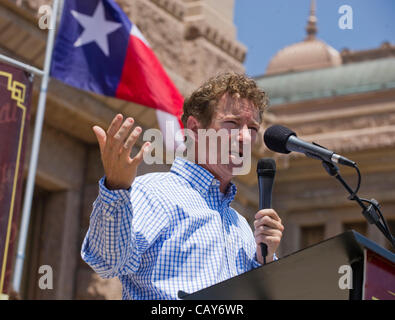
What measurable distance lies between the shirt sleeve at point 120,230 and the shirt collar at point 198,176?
0.72 feet

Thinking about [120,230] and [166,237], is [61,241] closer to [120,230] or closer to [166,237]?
[166,237]

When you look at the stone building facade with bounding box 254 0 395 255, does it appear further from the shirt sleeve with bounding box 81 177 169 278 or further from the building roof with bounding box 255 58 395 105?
the shirt sleeve with bounding box 81 177 169 278

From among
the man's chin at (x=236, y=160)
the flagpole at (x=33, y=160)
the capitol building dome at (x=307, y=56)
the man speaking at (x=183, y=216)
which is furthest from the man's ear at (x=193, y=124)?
the capitol building dome at (x=307, y=56)

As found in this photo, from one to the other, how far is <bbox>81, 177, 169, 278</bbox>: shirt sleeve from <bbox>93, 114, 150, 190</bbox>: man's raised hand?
0.07 metres

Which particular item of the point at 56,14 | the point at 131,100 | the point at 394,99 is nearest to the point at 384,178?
the point at 394,99

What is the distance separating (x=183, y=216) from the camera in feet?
9.86

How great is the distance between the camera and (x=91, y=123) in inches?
338

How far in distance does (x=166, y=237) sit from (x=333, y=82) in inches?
447

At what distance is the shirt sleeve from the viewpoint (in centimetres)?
264

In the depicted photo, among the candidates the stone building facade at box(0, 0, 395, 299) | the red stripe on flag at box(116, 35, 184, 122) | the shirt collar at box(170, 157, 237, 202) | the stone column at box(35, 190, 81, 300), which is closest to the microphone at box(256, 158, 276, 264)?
the shirt collar at box(170, 157, 237, 202)

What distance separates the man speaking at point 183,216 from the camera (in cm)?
260

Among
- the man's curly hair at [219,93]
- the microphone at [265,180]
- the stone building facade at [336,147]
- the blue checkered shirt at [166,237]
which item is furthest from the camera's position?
the stone building facade at [336,147]

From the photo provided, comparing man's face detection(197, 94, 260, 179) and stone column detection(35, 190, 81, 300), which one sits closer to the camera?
man's face detection(197, 94, 260, 179)

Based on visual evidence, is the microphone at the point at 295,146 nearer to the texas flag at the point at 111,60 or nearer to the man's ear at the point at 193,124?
the man's ear at the point at 193,124
